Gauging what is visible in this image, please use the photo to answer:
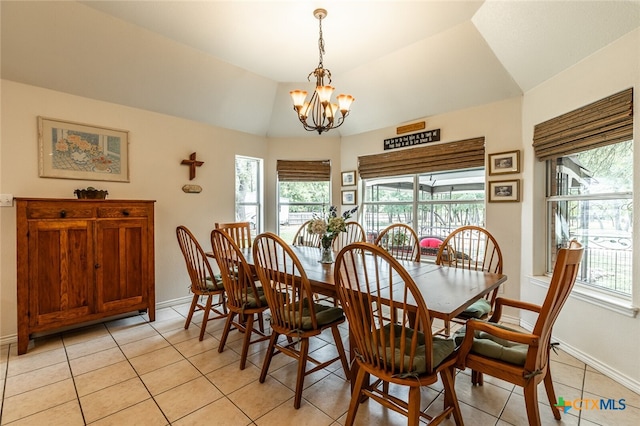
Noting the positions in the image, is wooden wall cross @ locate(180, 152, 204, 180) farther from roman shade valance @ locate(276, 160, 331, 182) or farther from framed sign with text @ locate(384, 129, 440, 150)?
framed sign with text @ locate(384, 129, 440, 150)

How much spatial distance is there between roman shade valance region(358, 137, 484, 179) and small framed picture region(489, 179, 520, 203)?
29cm

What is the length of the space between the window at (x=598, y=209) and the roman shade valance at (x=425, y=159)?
764 mm

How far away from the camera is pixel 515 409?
1776 millimetres

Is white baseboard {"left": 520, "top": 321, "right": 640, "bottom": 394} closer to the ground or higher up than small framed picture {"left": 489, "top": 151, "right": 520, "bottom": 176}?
closer to the ground

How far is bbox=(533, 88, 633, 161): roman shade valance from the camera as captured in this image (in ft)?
6.73

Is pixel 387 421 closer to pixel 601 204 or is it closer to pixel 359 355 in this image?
pixel 359 355

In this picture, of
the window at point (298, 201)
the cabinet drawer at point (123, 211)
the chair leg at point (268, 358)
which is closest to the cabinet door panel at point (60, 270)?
the cabinet drawer at point (123, 211)

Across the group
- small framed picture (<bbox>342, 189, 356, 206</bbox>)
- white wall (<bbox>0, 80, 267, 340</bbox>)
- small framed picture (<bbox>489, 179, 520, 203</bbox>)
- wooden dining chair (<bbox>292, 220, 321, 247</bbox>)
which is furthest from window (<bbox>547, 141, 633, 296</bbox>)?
white wall (<bbox>0, 80, 267, 340</bbox>)

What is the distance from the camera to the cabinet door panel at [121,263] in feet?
9.14

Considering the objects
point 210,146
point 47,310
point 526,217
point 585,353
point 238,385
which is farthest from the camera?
point 210,146

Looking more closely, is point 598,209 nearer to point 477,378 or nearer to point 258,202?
point 477,378

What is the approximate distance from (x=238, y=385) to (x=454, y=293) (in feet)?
5.16

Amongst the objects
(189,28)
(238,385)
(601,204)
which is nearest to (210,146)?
(189,28)

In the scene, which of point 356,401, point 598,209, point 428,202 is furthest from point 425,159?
point 356,401
